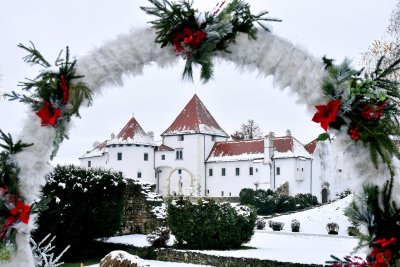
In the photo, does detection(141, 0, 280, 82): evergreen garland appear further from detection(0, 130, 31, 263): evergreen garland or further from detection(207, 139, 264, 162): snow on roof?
detection(207, 139, 264, 162): snow on roof

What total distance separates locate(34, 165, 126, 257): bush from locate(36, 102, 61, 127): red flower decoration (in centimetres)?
1105

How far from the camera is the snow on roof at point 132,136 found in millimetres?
47750

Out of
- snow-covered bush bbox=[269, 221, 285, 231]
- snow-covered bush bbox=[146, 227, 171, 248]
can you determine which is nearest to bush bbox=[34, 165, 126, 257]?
snow-covered bush bbox=[146, 227, 171, 248]

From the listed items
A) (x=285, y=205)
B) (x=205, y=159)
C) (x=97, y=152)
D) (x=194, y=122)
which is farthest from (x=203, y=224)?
(x=97, y=152)

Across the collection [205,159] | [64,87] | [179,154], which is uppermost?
[179,154]

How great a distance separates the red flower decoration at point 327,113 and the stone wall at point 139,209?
669 inches

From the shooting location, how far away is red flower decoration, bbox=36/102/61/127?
3021mm

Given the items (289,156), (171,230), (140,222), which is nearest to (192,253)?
(171,230)

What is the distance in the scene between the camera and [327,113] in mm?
2803

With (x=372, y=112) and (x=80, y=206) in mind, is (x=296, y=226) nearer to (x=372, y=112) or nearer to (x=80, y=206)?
(x=80, y=206)

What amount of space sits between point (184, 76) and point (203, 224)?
13.4m

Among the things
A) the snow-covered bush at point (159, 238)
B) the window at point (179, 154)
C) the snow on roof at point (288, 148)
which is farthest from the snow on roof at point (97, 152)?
the snow-covered bush at point (159, 238)

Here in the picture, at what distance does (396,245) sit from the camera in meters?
2.66

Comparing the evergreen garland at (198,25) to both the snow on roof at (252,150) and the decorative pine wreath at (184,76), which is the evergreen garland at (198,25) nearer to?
the decorative pine wreath at (184,76)
